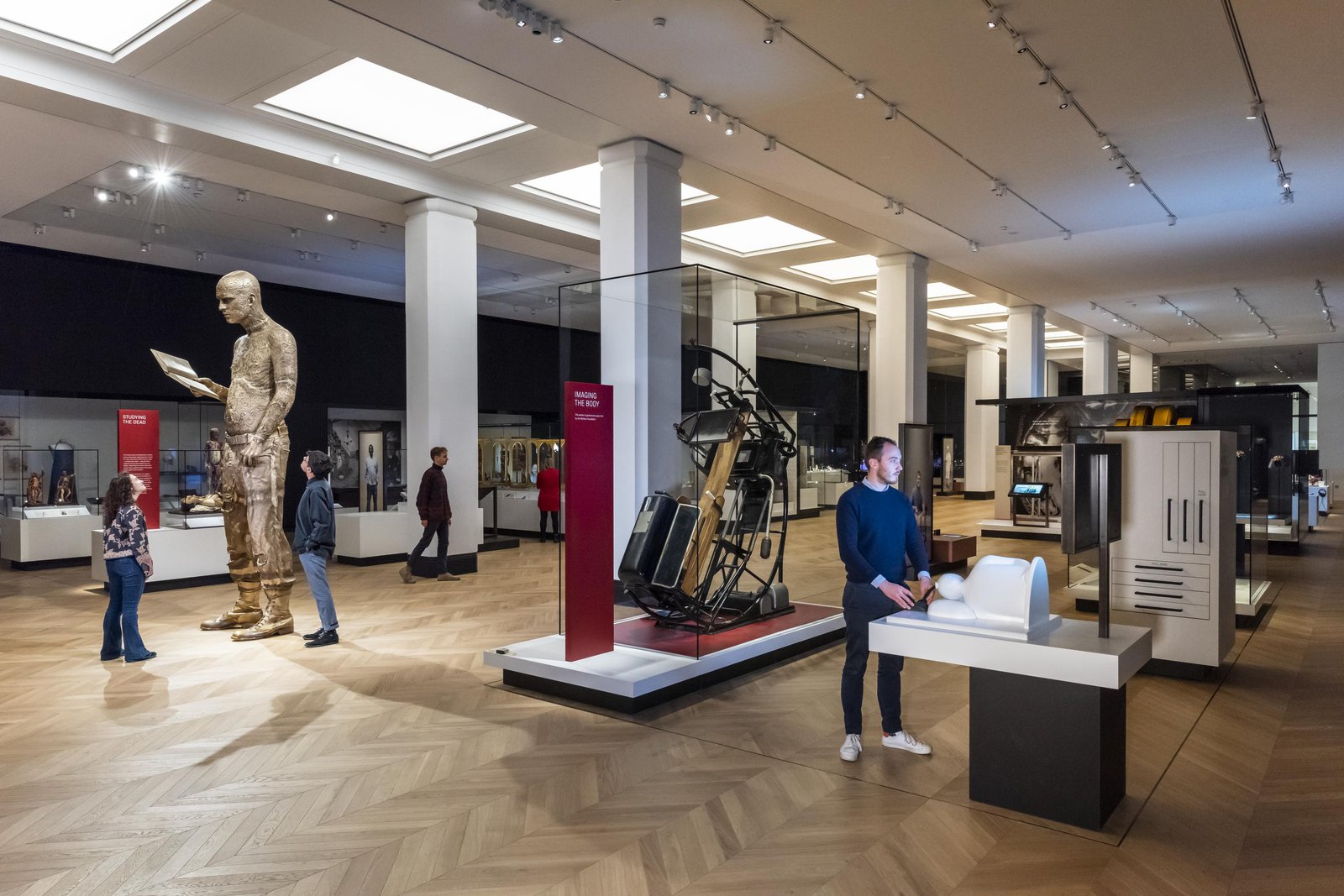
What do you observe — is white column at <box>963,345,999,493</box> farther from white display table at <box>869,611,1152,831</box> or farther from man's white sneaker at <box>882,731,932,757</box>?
white display table at <box>869,611,1152,831</box>

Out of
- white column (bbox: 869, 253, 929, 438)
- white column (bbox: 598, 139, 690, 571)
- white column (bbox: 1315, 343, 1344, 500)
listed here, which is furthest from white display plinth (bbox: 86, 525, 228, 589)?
white column (bbox: 1315, 343, 1344, 500)

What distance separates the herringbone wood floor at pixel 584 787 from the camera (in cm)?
309

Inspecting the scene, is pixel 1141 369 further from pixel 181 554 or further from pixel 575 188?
pixel 181 554

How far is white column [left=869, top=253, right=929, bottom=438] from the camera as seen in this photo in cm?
1219

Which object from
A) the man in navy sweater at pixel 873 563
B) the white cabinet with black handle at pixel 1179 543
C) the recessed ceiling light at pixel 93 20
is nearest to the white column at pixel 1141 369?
the white cabinet with black handle at pixel 1179 543

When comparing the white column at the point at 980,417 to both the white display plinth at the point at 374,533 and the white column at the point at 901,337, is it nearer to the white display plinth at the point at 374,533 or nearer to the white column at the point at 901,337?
the white column at the point at 901,337

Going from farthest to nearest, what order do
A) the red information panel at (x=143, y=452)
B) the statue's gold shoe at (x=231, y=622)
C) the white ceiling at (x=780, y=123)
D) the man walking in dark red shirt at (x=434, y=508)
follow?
the red information panel at (x=143, y=452)
the man walking in dark red shirt at (x=434, y=508)
the statue's gold shoe at (x=231, y=622)
the white ceiling at (x=780, y=123)

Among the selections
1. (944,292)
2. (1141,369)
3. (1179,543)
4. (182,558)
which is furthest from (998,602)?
(1141,369)

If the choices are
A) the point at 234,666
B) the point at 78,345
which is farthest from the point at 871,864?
the point at 78,345

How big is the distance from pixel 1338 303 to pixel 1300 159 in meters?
10.2

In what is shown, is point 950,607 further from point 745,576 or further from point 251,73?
point 251,73

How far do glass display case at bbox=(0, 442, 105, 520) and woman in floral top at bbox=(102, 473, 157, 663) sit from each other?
581cm

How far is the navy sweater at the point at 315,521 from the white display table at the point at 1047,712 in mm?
4474

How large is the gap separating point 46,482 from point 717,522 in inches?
409
